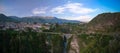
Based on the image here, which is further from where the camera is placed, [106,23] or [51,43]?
[106,23]

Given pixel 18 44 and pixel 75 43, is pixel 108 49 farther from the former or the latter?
pixel 18 44

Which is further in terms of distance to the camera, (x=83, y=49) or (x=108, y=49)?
(x=83, y=49)

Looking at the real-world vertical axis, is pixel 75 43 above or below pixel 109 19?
below

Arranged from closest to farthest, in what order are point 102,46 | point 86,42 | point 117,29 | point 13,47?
1. point 13,47
2. point 102,46
3. point 86,42
4. point 117,29

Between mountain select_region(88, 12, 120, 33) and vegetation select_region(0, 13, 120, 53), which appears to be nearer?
vegetation select_region(0, 13, 120, 53)

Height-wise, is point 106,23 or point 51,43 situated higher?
point 106,23

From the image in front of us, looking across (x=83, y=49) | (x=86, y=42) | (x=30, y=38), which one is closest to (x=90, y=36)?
(x=86, y=42)

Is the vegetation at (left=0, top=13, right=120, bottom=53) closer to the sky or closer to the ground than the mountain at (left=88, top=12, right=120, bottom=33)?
closer to the ground

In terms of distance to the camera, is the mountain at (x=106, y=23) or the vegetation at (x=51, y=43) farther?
the mountain at (x=106, y=23)
